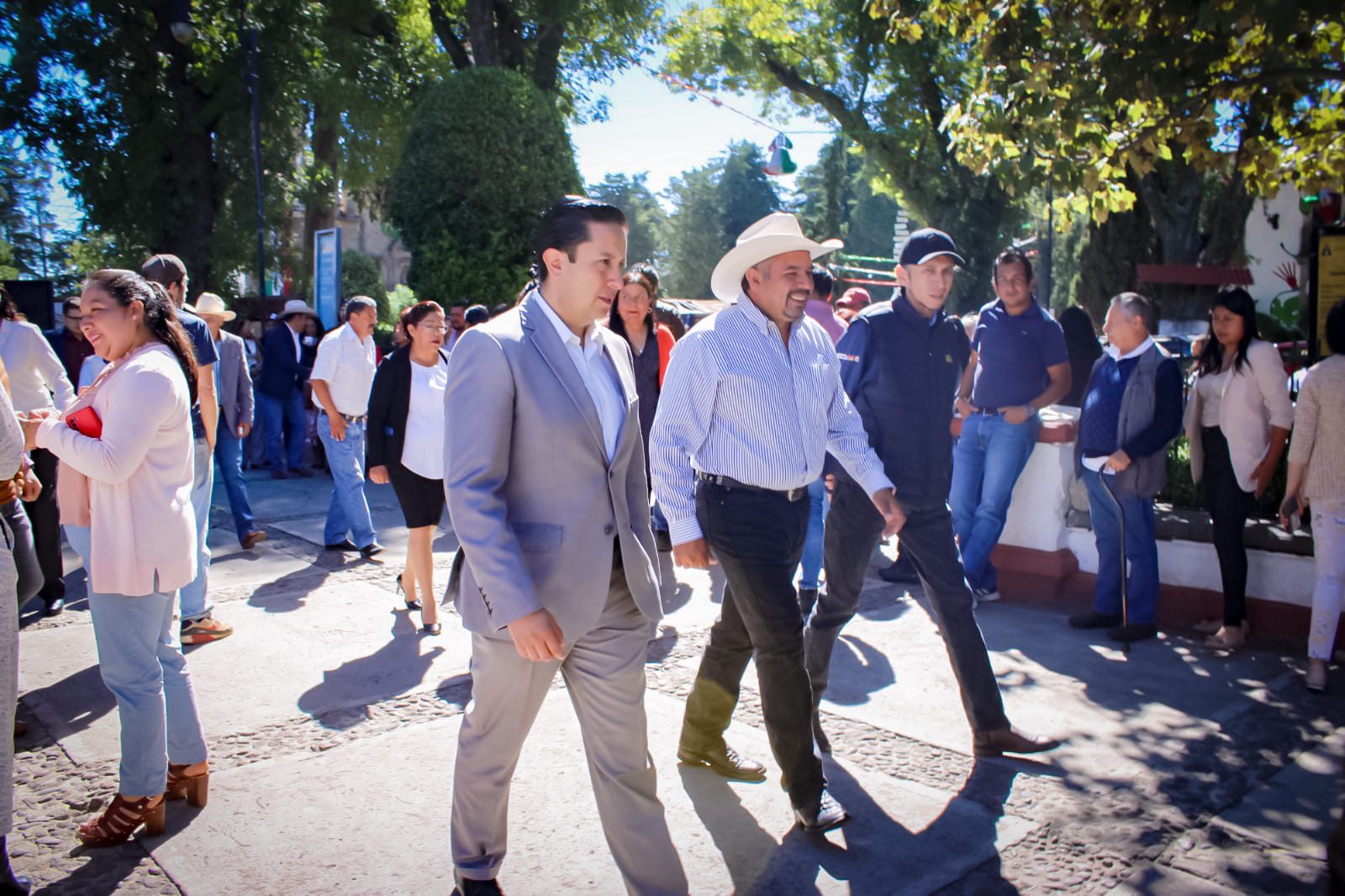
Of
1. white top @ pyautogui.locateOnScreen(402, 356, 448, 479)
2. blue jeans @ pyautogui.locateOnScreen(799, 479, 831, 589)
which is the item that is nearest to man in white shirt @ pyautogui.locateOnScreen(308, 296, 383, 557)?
white top @ pyautogui.locateOnScreen(402, 356, 448, 479)

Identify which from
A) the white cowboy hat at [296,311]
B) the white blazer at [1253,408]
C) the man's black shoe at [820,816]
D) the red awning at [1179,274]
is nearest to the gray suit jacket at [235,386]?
the white cowboy hat at [296,311]

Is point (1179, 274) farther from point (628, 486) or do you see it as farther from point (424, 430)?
point (628, 486)

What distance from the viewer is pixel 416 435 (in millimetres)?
6223

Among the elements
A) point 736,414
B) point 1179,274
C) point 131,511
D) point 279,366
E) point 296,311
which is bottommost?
point 131,511

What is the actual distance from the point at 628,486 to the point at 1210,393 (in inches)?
164

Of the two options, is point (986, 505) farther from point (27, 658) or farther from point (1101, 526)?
point (27, 658)

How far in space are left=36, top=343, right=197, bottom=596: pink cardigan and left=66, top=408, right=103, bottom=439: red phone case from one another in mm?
26

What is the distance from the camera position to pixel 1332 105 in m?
8.67

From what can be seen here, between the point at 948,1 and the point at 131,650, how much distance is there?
6.46 metres

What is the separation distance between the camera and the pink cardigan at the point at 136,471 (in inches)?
135

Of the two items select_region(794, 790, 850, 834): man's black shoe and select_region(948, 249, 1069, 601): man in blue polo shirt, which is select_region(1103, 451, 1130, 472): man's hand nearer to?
select_region(948, 249, 1069, 601): man in blue polo shirt

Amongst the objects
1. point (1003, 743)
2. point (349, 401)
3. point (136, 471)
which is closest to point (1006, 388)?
point (1003, 743)

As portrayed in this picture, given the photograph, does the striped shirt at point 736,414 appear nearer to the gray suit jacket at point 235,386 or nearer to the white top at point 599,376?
the white top at point 599,376

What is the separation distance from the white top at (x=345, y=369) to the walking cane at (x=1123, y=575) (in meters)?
5.07
